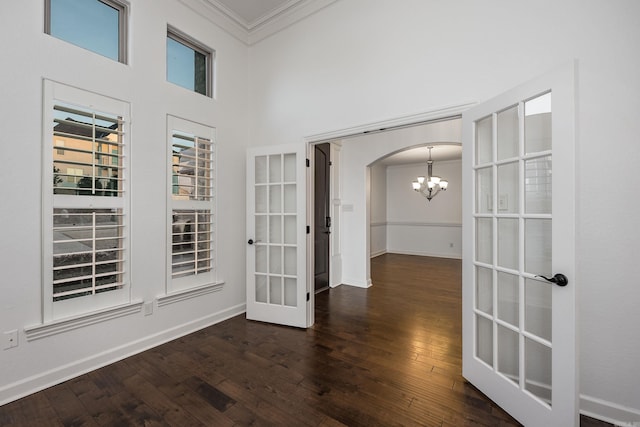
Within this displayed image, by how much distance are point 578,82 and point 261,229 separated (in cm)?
297

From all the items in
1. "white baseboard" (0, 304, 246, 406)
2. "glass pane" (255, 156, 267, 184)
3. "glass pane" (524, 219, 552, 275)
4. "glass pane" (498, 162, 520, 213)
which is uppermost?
"glass pane" (255, 156, 267, 184)

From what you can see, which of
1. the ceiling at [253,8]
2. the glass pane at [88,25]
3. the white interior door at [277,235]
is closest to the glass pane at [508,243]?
the white interior door at [277,235]

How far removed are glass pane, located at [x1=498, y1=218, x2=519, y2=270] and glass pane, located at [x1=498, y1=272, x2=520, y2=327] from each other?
0.08m

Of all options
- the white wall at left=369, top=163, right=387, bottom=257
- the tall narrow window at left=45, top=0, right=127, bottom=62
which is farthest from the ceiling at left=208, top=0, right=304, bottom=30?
the white wall at left=369, top=163, right=387, bottom=257

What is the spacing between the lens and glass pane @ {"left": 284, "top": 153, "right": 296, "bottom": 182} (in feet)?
10.5

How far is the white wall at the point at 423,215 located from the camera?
7.77 metres

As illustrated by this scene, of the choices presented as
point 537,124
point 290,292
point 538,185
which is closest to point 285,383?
point 290,292

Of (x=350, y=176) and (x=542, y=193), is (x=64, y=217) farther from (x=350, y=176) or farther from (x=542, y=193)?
(x=350, y=176)

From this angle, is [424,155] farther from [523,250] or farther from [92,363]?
[92,363]

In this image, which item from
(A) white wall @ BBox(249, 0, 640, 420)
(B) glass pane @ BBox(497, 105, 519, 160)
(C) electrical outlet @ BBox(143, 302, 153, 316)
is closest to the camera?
(A) white wall @ BBox(249, 0, 640, 420)

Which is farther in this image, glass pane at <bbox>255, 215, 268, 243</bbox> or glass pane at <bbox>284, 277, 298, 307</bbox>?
glass pane at <bbox>255, 215, 268, 243</bbox>

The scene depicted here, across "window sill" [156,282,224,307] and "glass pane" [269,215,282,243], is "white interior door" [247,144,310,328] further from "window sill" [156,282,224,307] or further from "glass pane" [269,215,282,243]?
"window sill" [156,282,224,307]

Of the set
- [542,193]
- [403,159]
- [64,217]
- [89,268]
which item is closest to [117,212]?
[64,217]

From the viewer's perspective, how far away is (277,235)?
3275 millimetres
